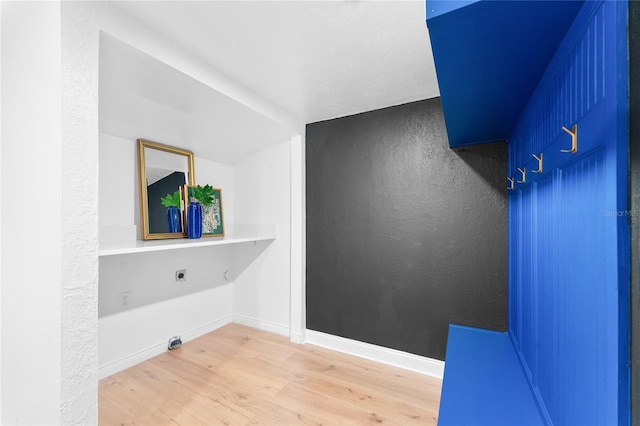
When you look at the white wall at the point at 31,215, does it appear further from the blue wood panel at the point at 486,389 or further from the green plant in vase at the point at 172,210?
the blue wood panel at the point at 486,389

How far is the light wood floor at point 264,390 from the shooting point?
1700mm

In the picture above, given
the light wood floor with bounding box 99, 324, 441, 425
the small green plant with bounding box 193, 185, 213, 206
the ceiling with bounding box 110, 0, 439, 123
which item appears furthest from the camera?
the small green plant with bounding box 193, 185, 213, 206

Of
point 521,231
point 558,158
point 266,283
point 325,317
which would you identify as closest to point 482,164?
point 521,231

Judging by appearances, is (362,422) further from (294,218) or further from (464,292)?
(294,218)

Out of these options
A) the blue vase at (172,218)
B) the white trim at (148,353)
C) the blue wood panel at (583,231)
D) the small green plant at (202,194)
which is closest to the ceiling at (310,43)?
the blue wood panel at (583,231)

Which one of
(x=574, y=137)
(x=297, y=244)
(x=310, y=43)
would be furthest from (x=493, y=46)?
(x=297, y=244)

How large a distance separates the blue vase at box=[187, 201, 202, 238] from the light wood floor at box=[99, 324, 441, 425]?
1033 mm

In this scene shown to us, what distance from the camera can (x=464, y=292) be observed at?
2.03 meters

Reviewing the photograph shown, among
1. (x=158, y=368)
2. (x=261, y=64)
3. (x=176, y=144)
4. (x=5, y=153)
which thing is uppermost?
(x=261, y=64)

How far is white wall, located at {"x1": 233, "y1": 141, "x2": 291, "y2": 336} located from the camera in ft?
9.38

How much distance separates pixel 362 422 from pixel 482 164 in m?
1.82

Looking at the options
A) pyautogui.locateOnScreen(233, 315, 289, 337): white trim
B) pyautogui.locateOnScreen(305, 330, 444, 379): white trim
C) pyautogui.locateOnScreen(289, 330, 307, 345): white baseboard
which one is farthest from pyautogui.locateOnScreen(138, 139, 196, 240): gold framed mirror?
pyautogui.locateOnScreen(305, 330, 444, 379): white trim

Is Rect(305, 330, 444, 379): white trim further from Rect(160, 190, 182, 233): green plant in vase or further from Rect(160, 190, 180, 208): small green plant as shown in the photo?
Rect(160, 190, 180, 208): small green plant

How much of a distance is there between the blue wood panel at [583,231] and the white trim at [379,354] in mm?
1090
